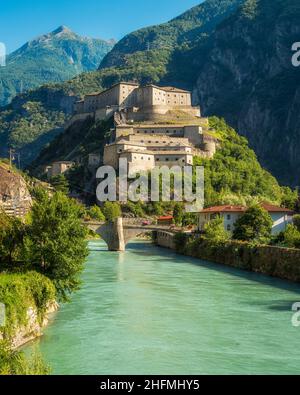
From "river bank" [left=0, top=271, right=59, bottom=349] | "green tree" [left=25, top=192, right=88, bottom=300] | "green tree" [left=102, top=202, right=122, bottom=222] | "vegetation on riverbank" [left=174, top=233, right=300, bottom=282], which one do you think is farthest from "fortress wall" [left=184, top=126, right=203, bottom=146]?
"river bank" [left=0, top=271, right=59, bottom=349]

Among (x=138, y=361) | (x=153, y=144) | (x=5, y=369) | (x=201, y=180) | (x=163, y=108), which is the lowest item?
(x=138, y=361)

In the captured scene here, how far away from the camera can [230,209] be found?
72.2m

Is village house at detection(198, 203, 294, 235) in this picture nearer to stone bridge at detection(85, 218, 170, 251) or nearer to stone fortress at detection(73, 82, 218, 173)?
stone bridge at detection(85, 218, 170, 251)

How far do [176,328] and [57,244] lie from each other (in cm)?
724

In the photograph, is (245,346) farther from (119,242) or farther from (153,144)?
(153,144)

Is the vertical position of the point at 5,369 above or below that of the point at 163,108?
below

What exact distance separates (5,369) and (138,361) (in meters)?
8.16

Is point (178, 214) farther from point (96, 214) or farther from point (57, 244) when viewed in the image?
point (57, 244)

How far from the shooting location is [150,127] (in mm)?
125000

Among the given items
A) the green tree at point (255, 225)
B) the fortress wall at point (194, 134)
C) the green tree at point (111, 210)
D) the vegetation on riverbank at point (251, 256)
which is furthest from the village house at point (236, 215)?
the fortress wall at point (194, 134)

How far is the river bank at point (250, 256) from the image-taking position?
151 feet

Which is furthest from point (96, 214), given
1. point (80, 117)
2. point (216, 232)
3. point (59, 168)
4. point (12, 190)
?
point (80, 117)

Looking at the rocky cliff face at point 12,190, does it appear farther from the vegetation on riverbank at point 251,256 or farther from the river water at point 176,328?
the vegetation on riverbank at point 251,256
